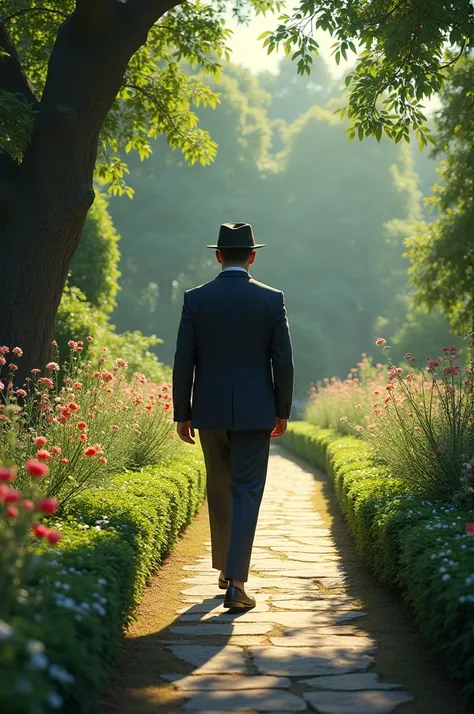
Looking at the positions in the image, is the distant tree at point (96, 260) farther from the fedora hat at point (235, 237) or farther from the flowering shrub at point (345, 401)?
the fedora hat at point (235, 237)

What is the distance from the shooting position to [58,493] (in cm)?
534

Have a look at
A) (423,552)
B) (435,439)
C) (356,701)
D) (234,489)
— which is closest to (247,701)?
(356,701)

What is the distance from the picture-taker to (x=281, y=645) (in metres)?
4.18

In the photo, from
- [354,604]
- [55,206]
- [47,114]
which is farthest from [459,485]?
[47,114]

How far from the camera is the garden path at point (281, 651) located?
339 centimetres

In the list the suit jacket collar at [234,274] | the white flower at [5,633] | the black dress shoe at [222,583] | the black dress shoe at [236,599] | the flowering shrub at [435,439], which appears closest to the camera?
the white flower at [5,633]

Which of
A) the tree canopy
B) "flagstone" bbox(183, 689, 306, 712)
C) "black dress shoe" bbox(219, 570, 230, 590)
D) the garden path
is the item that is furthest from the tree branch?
"flagstone" bbox(183, 689, 306, 712)

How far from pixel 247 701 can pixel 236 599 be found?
1.49 meters

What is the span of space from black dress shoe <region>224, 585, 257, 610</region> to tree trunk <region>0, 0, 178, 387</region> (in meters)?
2.75

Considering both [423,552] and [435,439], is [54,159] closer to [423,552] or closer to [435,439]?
[435,439]

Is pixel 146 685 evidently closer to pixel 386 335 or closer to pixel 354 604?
pixel 354 604

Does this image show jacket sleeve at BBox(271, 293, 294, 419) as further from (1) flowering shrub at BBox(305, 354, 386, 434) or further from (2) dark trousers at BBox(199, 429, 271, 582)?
(1) flowering shrub at BBox(305, 354, 386, 434)

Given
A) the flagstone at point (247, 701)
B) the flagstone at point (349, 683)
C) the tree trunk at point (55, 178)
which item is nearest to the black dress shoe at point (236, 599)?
the flagstone at point (349, 683)

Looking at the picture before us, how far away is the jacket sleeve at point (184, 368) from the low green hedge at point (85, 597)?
0.72 m
